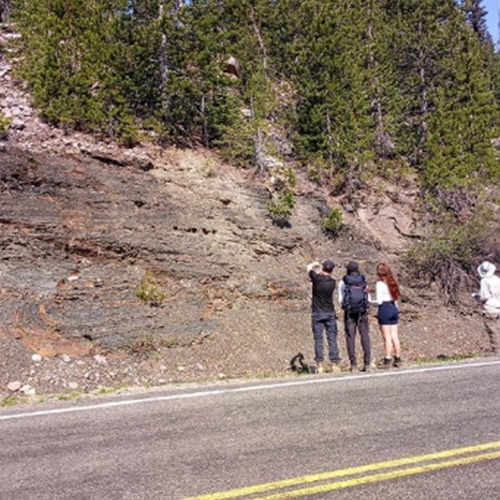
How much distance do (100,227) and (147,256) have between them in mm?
1403

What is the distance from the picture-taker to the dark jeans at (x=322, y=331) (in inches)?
353

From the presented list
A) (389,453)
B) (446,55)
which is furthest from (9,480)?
(446,55)

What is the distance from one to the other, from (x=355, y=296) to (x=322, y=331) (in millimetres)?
909

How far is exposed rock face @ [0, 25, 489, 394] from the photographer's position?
33.1ft

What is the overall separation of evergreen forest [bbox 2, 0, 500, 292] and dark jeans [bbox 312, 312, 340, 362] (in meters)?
6.83

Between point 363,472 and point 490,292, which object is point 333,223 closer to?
point 490,292

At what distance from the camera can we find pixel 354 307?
8938mm

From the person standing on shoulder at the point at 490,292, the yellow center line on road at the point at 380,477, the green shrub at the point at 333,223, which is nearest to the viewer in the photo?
the yellow center line on road at the point at 380,477

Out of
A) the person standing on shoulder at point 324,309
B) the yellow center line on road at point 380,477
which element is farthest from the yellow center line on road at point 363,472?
the person standing on shoulder at point 324,309

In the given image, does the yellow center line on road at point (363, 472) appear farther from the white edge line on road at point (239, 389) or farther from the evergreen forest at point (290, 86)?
the evergreen forest at point (290, 86)

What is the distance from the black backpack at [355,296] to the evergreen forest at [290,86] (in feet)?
22.3

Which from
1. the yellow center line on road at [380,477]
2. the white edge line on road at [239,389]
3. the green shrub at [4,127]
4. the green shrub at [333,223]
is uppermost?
the green shrub at [4,127]

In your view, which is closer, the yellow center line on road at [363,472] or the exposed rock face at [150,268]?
the yellow center line on road at [363,472]

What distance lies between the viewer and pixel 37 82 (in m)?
14.8
